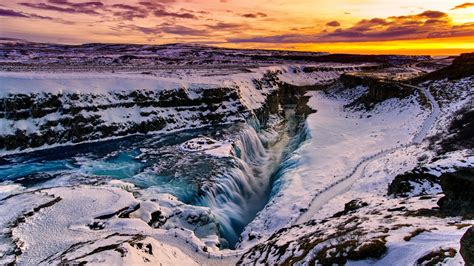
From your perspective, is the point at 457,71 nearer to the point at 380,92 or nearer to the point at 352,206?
the point at 380,92

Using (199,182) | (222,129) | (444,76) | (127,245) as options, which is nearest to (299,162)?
(199,182)

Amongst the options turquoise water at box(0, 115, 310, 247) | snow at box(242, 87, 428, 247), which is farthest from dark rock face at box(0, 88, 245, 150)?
snow at box(242, 87, 428, 247)

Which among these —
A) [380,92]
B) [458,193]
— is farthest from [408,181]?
[380,92]

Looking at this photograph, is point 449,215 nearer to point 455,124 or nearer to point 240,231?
point 240,231

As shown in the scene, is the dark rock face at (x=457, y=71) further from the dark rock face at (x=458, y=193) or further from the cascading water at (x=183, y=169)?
the dark rock face at (x=458, y=193)

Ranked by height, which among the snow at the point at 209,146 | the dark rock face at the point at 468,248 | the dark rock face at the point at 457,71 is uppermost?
the dark rock face at the point at 457,71

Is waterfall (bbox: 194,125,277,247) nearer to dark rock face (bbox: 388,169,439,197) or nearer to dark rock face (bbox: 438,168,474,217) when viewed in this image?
dark rock face (bbox: 388,169,439,197)

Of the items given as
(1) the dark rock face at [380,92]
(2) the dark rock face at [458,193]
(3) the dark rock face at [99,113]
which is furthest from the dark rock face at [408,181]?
(1) the dark rock face at [380,92]
